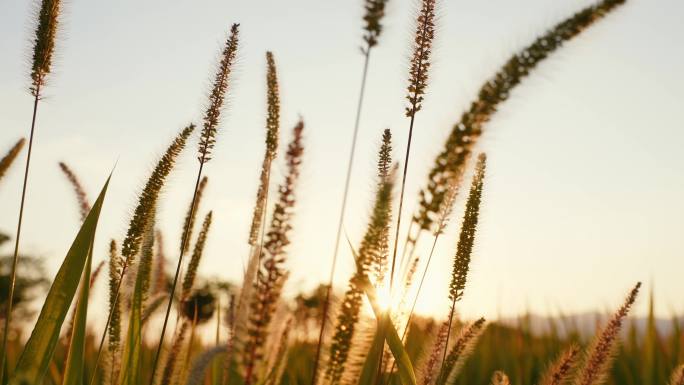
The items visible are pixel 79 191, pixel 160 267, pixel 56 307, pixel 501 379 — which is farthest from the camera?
pixel 160 267

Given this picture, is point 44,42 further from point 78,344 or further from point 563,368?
point 563,368

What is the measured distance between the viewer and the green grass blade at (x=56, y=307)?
2.50 m

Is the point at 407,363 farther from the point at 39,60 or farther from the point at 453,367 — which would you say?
the point at 39,60

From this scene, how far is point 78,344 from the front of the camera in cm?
268

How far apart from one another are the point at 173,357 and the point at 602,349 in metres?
1.81

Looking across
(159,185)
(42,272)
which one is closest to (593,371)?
(159,185)

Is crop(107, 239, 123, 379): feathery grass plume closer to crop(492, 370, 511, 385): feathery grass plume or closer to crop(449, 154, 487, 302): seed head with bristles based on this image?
crop(449, 154, 487, 302): seed head with bristles

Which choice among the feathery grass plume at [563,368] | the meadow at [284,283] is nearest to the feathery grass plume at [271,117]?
the meadow at [284,283]

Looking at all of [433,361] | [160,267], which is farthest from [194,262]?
[433,361]

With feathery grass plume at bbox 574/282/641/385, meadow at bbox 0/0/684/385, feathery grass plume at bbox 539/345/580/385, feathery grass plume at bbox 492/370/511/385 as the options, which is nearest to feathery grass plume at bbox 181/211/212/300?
meadow at bbox 0/0/684/385

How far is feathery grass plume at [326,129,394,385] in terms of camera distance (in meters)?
Result: 1.63

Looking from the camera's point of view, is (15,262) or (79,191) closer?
(15,262)

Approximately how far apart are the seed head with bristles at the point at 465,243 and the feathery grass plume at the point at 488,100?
552 millimetres

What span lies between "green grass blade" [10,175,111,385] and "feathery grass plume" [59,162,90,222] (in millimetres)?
910
